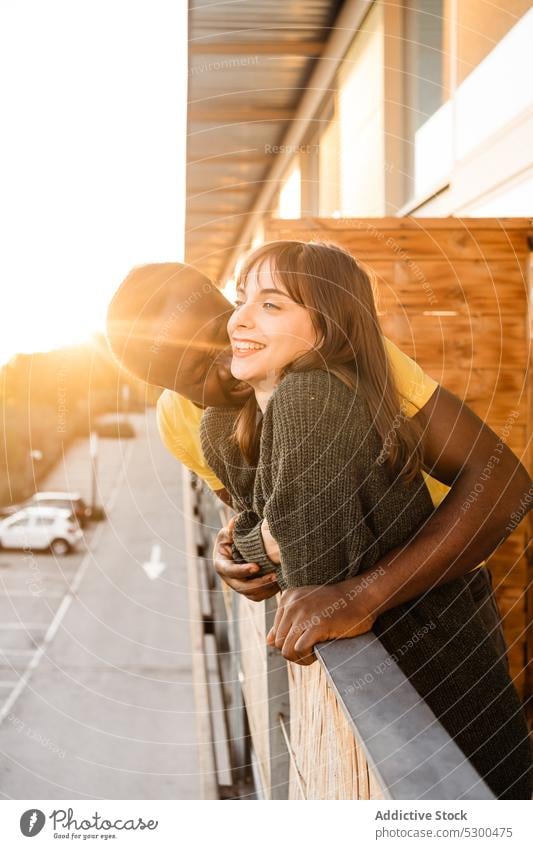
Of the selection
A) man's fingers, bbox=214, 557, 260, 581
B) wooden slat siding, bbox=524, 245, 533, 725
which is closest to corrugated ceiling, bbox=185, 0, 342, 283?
wooden slat siding, bbox=524, 245, 533, 725

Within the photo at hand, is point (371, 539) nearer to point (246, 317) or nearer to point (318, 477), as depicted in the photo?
point (318, 477)

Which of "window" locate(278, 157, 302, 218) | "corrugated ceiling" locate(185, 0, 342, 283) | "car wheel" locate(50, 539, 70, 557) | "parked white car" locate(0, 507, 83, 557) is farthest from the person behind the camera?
"car wheel" locate(50, 539, 70, 557)

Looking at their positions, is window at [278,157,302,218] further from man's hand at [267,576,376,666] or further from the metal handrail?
the metal handrail

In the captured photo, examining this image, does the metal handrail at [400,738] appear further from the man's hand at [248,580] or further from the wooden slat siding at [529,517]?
the wooden slat siding at [529,517]

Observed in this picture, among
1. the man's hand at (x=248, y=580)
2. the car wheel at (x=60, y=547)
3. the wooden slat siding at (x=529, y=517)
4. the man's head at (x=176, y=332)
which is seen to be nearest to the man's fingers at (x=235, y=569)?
the man's hand at (x=248, y=580)

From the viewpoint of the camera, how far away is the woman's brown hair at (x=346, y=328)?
0.95 meters

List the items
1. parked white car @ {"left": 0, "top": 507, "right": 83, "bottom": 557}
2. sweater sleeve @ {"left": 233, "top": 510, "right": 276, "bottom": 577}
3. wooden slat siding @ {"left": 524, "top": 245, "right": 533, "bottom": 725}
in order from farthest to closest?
parked white car @ {"left": 0, "top": 507, "right": 83, "bottom": 557} < wooden slat siding @ {"left": 524, "top": 245, "right": 533, "bottom": 725} < sweater sleeve @ {"left": 233, "top": 510, "right": 276, "bottom": 577}

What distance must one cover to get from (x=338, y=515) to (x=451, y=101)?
1936 millimetres

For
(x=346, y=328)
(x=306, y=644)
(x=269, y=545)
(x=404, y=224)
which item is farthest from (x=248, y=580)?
(x=404, y=224)

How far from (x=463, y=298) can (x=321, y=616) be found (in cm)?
Answer: 148

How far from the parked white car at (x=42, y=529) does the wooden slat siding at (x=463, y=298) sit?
1443 centimetres

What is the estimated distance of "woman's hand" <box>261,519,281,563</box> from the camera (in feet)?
3.43

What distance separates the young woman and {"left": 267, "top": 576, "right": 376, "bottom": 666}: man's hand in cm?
3
